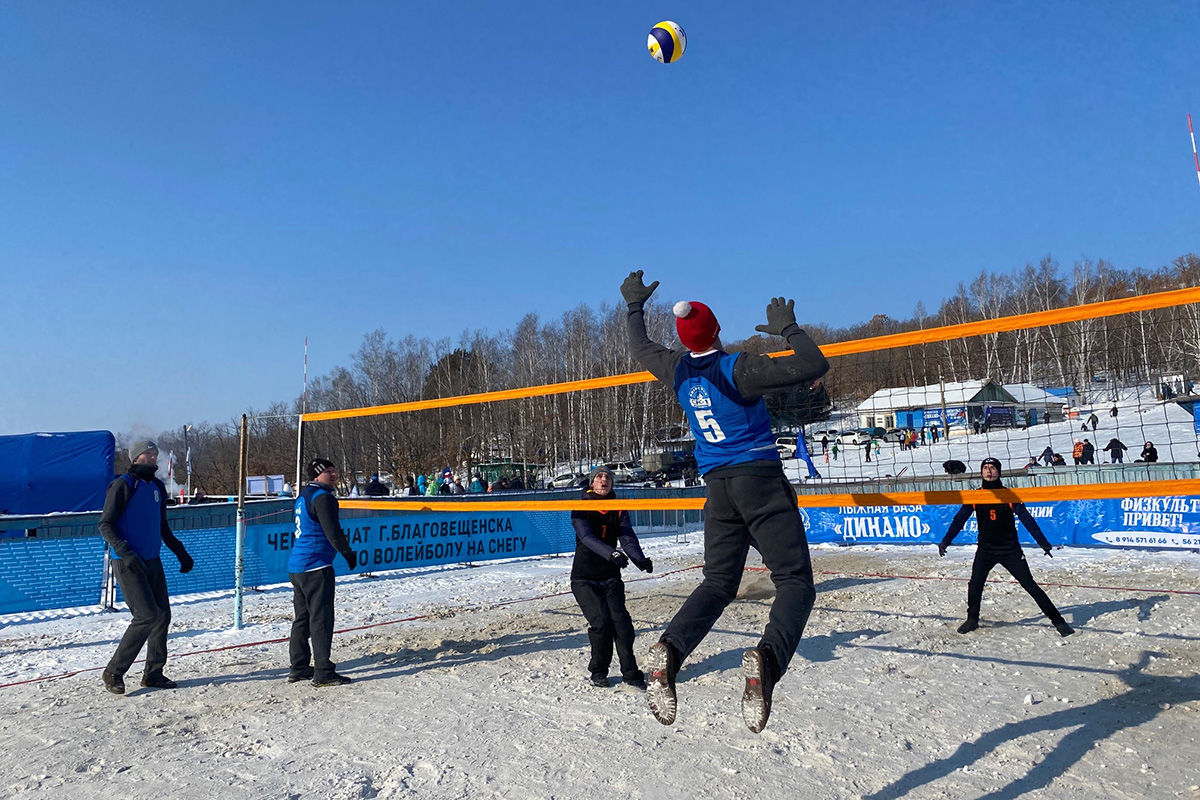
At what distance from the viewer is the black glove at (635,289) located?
386 centimetres

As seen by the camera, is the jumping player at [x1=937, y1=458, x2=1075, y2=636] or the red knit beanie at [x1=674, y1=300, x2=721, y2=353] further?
the jumping player at [x1=937, y1=458, x2=1075, y2=636]

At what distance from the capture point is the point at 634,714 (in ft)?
15.5

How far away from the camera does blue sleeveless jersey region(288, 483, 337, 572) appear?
5.88 m

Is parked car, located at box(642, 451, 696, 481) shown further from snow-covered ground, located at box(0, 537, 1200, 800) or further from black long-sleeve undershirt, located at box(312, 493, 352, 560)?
black long-sleeve undershirt, located at box(312, 493, 352, 560)

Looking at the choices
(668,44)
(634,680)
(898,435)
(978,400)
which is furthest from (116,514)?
(898,435)

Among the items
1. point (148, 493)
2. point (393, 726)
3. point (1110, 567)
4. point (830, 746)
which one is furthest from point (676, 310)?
point (1110, 567)

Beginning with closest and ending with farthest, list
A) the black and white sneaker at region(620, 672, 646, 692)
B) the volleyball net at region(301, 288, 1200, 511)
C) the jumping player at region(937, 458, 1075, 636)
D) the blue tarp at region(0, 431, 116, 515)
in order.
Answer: the volleyball net at region(301, 288, 1200, 511) → the black and white sneaker at region(620, 672, 646, 692) → the jumping player at region(937, 458, 1075, 636) → the blue tarp at region(0, 431, 116, 515)

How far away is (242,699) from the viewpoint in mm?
5477

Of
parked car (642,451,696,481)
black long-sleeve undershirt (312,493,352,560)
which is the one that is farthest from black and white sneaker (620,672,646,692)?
parked car (642,451,696,481)

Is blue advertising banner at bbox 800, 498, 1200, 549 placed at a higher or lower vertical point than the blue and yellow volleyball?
lower

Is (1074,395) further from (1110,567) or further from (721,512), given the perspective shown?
(721,512)

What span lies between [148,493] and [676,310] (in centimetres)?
470

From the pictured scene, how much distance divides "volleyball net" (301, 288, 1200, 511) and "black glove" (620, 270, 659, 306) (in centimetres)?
99

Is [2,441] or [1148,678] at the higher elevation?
[2,441]
